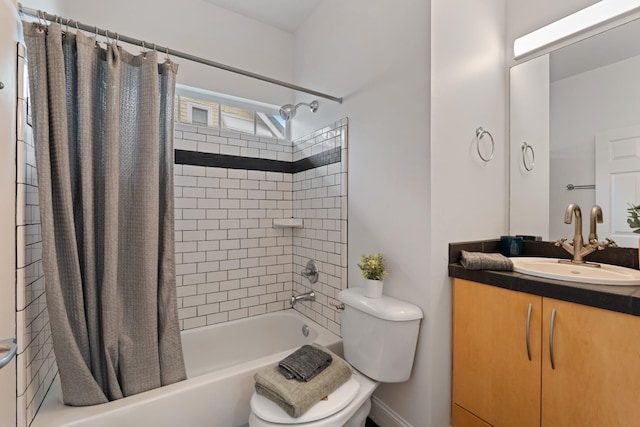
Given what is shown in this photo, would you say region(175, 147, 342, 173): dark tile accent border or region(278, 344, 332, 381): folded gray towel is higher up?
region(175, 147, 342, 173): dark tile accent border

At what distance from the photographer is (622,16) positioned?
4.53 ft

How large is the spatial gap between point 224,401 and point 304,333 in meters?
0.85

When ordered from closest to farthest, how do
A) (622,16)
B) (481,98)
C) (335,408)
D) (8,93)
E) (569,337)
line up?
1. (8,93)
2. (569,337)
3. (335,408)
4. (622,16)
5. (481,98)

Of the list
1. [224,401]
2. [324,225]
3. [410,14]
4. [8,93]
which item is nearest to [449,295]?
[324,225]

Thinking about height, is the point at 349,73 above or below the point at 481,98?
above

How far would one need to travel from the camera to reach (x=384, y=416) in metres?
1.65

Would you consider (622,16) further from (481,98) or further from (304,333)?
(304,333)

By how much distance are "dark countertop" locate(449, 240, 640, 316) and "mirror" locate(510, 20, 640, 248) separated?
8 cm

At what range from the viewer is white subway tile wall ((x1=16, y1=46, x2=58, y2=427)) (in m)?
1.01

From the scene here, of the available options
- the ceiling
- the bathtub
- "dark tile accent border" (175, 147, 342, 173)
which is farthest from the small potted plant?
the ceiling

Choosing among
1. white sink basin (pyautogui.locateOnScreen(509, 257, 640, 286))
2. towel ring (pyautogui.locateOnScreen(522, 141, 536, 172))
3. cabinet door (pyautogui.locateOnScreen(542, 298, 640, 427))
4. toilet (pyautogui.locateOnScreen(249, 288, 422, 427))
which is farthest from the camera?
towel ring (pyautogui.locateOnScreen(522, 141, 536, 172))

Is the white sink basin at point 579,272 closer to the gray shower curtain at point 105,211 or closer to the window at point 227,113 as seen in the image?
the gray shower curtain at point 105,211

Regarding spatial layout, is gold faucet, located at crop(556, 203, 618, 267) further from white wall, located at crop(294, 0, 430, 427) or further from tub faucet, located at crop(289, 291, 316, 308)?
tub faucet, located at crop(289, 291, 316, 308)

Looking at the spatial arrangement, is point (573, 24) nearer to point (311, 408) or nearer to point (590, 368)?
point (590, 368)
